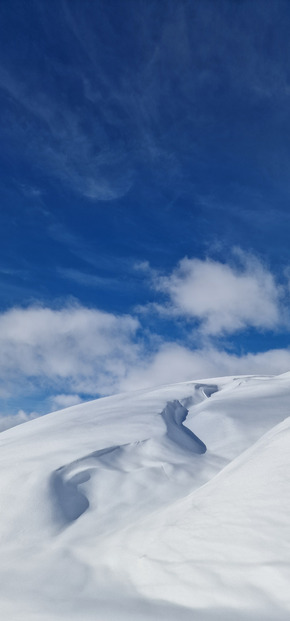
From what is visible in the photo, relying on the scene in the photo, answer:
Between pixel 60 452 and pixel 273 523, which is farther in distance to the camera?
pixel 60 452

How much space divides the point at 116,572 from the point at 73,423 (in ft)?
16.8

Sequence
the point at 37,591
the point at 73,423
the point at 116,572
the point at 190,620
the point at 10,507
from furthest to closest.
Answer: the point at 73,423, the point at 10,507, the point at 116,572, the point at 37,591, the point at 190,620

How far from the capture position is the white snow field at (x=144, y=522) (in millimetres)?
3348

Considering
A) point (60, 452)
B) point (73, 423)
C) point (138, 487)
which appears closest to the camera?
point (138, 487)

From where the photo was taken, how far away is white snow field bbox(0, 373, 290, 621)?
335 cm

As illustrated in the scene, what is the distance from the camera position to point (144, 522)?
5.07 metres

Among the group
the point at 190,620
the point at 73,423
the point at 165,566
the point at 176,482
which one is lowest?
the point at 190,620

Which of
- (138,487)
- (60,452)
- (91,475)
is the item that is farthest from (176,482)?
(60,452)

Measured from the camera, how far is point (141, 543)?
4.42 meters

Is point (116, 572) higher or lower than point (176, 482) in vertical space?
lower

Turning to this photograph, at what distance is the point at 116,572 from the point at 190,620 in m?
1.11

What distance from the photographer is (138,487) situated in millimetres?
6039

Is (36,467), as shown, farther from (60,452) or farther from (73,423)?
(73,423)

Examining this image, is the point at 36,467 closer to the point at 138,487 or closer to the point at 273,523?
the point at 138,487
